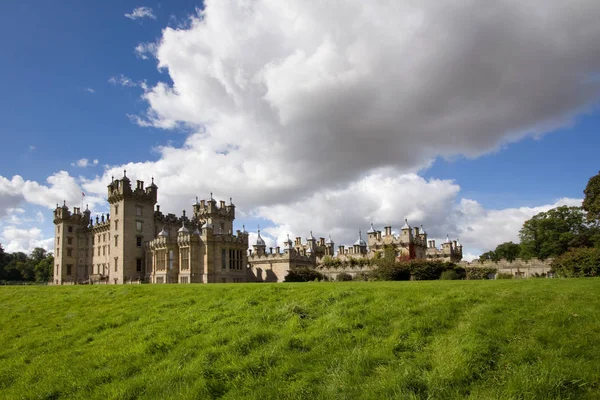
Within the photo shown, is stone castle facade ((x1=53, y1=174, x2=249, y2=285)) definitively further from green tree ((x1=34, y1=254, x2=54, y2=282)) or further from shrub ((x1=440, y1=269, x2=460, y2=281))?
shrub ((x1=440, y1=269, x2=460, y2=281))

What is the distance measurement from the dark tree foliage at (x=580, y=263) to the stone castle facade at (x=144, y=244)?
1308 inches

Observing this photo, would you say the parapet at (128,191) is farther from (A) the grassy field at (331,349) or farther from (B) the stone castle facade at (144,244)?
(A) the grassy field at (331,349)

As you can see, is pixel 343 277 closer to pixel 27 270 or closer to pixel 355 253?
pixel 355 253

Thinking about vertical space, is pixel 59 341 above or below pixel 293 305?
below

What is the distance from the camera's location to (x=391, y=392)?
330 inches

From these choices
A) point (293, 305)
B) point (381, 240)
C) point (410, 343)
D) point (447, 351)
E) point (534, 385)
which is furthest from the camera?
point (381, 240)

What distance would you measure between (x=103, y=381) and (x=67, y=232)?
213 feet

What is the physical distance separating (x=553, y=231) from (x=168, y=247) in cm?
5721

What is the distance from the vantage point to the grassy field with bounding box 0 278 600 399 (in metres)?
8.54

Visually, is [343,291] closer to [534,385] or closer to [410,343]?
[410,343]

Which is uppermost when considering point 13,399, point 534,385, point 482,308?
point 482,308

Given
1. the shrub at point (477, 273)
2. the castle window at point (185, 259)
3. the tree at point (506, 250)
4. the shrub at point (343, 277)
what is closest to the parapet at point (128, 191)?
the castle window at point (185, 259)

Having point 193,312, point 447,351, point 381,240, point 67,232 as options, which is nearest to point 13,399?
point 193,312

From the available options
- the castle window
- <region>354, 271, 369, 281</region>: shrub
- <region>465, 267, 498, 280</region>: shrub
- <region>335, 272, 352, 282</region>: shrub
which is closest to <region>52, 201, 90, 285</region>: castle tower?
the castle window
